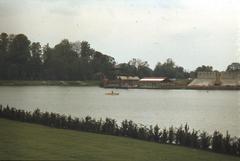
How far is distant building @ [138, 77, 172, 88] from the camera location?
143500mm

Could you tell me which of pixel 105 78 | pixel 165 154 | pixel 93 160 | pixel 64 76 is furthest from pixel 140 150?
pixel 105 78

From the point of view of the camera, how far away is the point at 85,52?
269 feet

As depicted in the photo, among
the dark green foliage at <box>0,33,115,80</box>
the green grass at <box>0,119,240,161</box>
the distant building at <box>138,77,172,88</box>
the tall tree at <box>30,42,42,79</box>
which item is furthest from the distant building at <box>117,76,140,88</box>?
the green grass at <box>0,119,240,161</box>

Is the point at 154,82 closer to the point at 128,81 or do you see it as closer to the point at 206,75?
the point at 128,81

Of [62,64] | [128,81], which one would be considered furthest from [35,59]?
[128,81]

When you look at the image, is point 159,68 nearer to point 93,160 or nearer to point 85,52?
point 85,52

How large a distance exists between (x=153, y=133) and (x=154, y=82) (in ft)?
414

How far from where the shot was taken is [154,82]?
144000 mm

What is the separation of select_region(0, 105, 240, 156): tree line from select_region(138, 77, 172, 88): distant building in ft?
396

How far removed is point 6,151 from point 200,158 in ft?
19.1

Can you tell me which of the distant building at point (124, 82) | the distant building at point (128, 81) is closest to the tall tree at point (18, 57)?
the distant building at point (124, 82)

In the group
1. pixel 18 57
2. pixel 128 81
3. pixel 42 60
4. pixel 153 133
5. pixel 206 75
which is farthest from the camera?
pixel 128 81

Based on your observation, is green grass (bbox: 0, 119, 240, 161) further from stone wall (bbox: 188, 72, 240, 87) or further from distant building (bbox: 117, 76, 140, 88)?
distant building (bbox: 117, 76, 140, 88)

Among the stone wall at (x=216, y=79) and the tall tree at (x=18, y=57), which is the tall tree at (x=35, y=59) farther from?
the stone wall at (x=216, y=79)
